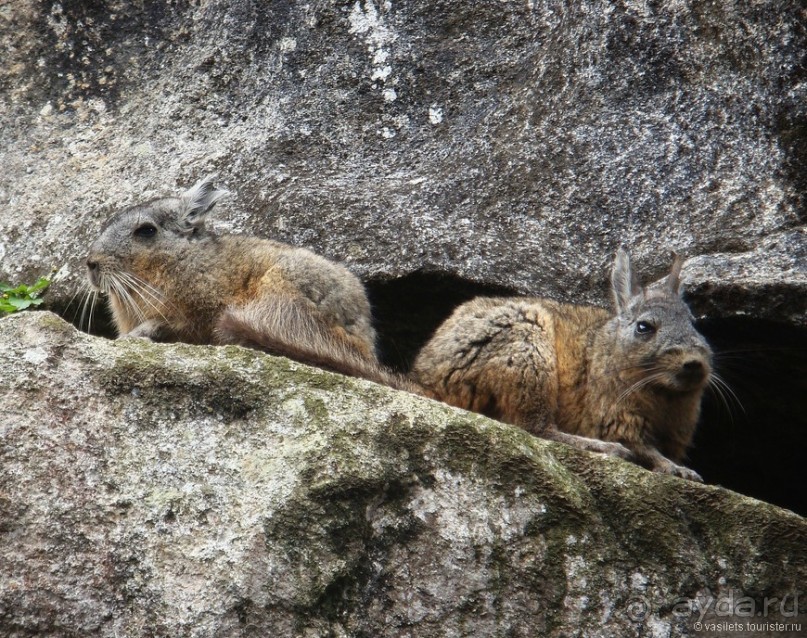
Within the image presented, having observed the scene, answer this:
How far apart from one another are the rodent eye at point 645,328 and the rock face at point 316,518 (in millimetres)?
1714

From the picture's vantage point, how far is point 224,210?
7.95 metres

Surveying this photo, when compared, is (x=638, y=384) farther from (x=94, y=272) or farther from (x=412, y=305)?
(x=94, y=272)

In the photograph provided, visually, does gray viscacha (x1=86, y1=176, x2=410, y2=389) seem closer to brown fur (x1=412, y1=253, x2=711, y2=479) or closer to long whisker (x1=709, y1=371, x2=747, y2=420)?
brown fur (x1=412, y1=253, x2=711, y2=479)

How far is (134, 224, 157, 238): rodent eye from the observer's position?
7.10m

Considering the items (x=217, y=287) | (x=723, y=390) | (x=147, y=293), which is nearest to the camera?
(x=217, y=287)

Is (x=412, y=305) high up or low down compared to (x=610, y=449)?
up

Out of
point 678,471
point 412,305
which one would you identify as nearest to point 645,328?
point 678,471

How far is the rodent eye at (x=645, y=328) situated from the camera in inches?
259

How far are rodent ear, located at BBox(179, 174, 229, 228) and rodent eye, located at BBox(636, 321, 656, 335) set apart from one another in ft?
9.57

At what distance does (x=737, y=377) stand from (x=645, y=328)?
2.72 ft

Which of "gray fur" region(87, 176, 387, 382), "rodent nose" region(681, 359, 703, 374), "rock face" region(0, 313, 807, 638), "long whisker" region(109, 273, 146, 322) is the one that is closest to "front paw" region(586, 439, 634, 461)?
"rodent nose" region(681, 359, 703, 374)

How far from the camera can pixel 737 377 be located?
6977 mm

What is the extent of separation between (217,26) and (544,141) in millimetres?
2895

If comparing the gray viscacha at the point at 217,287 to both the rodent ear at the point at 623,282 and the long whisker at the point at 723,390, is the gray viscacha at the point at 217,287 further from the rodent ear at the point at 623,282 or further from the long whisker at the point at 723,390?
the long whisker at the point at 723,390
